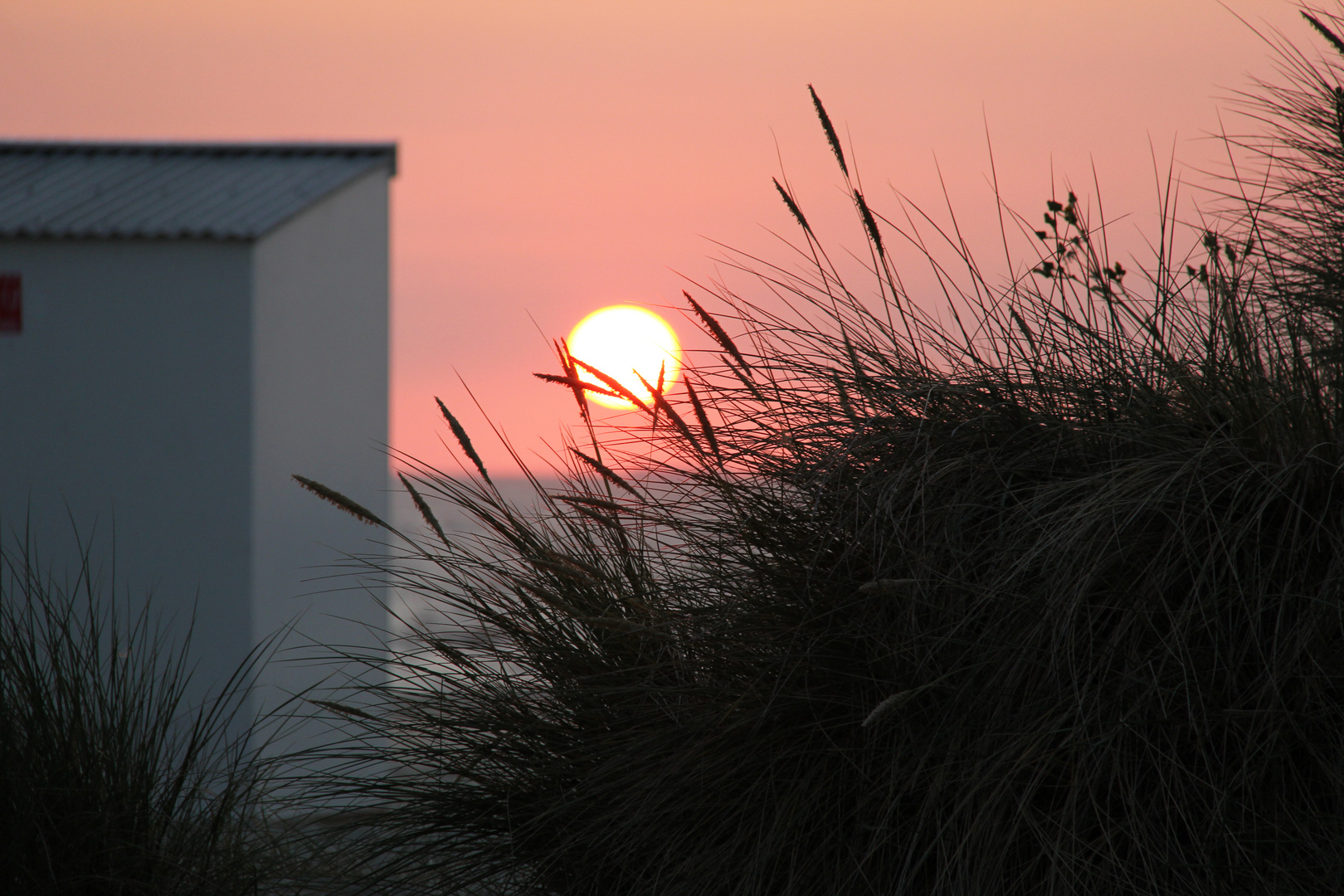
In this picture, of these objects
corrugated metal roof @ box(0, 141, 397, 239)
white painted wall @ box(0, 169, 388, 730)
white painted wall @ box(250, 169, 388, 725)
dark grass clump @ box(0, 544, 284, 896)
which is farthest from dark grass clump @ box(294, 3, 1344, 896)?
corrugated metal roof @ box(0, 141, 397, 239)

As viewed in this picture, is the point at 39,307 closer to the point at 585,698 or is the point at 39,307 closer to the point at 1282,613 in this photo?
the point at 585,698

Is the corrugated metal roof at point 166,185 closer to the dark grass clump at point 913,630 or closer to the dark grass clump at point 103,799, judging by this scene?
the dark grass clump at point 103,799

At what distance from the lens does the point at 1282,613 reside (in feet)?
4.61

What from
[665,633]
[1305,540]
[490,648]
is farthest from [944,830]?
[490,648]

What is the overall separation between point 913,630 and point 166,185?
6.30 metres

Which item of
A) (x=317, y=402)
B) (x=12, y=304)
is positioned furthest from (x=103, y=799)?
(x=12, y=304)

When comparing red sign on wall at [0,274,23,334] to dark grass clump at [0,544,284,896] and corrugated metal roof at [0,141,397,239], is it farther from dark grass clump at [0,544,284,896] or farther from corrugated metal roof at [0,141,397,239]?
dark grass clump at [0,544,284,896]

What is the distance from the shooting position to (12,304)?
6.07 meters

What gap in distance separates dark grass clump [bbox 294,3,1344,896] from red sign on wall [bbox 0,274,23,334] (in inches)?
208

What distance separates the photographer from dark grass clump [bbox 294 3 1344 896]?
1359 mm

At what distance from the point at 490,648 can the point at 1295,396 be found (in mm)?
1162

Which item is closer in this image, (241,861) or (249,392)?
(241,861)

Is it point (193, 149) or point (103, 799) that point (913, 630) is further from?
point (193, 149)

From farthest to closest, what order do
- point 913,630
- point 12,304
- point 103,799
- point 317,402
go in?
point 317,402 < point 12,304 < point 103,799 < point 913,630
